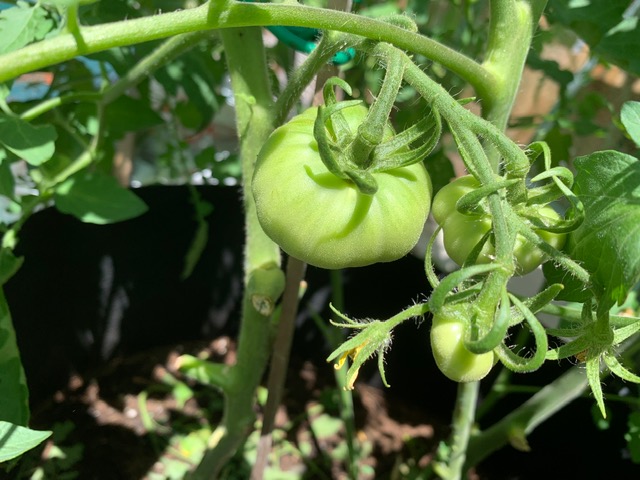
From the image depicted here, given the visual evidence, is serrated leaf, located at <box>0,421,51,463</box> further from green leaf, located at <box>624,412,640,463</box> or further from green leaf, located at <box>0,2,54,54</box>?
green leaf, located at <box>624,412,640,463</box>

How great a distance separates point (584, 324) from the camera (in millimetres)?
390

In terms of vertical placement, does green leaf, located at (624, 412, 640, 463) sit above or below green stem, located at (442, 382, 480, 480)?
above

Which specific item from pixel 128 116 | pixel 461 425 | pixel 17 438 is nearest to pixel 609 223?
pixel 17 438

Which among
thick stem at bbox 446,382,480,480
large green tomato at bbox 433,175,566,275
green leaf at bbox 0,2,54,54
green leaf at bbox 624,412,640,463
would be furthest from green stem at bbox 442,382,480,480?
green leaf at bbox 0,2,54,54

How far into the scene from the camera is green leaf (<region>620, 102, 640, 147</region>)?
393mm

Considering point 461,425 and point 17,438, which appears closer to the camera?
point 17,438

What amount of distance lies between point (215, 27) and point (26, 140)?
0.26 m

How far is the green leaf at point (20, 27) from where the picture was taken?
0.49 m

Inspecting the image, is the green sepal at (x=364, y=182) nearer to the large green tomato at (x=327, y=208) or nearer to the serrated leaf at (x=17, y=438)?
the large green tomato at (x=327, y=208)

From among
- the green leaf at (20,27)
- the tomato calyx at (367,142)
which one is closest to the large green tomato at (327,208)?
the tomato calyx at (367,142)

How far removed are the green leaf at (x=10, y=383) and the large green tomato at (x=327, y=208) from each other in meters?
0.35

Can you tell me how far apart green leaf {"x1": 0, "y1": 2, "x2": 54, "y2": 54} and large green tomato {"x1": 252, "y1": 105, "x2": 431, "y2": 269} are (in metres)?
0.24

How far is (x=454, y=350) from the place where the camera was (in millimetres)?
359

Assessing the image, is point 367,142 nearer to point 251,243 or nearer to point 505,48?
point 505,48
